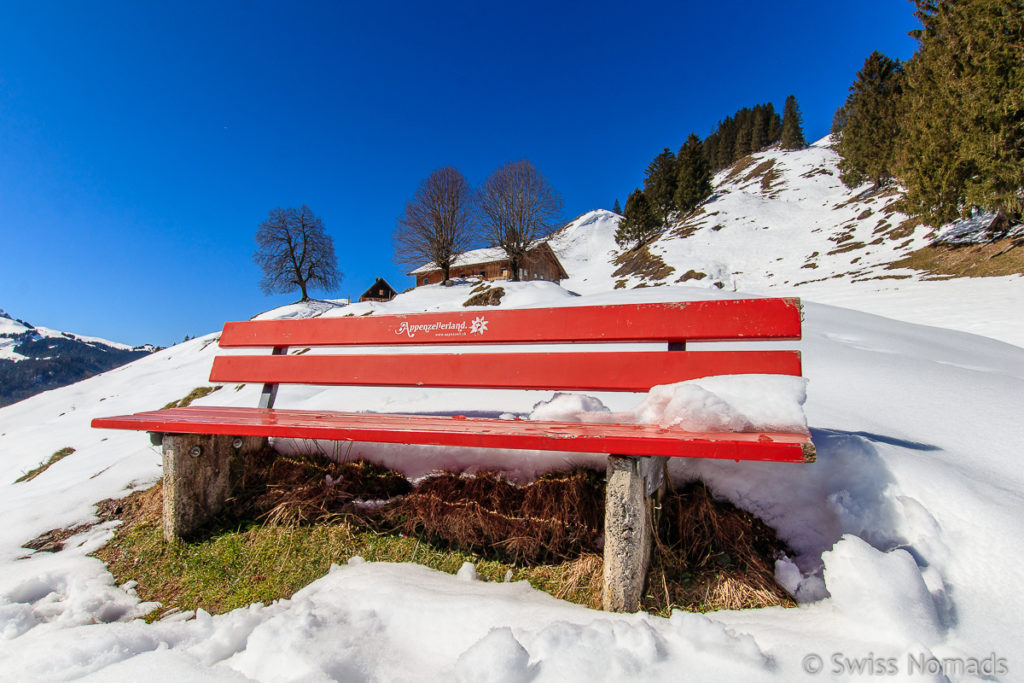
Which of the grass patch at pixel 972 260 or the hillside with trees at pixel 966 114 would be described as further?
the hillside with trees at pixel 966 114

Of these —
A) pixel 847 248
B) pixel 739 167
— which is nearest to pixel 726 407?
pixel 847 248

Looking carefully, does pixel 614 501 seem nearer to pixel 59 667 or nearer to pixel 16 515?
pixel 59 667

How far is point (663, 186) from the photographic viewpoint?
176ft

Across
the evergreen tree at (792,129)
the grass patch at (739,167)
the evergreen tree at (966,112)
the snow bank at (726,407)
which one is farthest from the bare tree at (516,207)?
the evergreen tree at (792,129)

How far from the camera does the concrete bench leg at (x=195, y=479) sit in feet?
8.30

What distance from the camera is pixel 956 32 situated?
605 inches

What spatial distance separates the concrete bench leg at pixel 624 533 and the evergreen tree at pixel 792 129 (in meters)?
85.3

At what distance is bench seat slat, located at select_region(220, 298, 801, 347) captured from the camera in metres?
2.27

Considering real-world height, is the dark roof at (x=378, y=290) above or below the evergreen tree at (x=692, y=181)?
below

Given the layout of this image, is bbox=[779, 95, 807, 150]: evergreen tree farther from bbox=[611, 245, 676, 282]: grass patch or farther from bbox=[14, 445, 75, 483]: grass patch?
bbox=[14, 445, 75, 483]: grass patch

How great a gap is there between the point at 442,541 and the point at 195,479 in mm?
1540

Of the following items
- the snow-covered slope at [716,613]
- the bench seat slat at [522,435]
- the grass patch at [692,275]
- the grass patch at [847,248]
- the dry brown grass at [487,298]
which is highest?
the grass patch at [847,248]

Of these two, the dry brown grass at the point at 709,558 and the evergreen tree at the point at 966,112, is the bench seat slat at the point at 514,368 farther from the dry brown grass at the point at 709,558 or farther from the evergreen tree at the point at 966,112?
the evergreen tree at the point at 966,112

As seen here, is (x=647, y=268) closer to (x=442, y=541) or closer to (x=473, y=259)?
(x=473, y=259)
